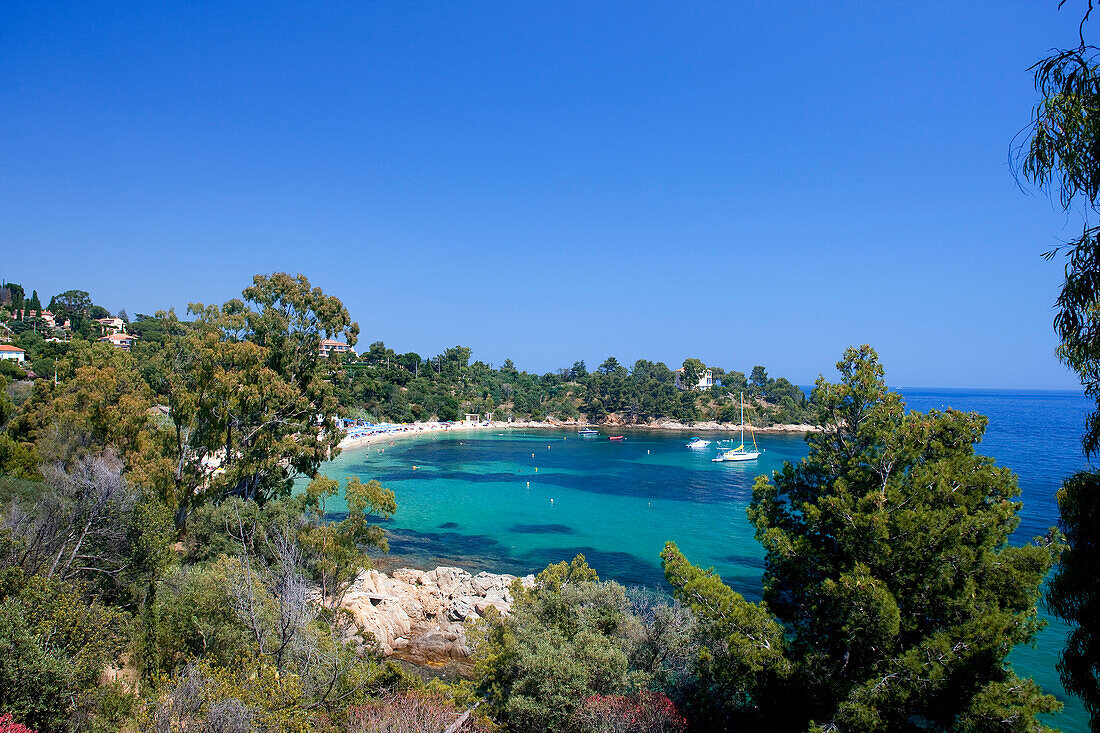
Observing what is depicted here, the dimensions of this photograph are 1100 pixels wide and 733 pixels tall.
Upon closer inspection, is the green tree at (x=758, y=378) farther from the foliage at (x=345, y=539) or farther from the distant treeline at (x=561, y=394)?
the foliage at (x=345, y=539)

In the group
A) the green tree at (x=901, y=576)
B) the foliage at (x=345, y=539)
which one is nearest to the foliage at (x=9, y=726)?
the foliage at (x=345, y=539)

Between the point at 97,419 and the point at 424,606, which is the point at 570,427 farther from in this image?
Result: the point at 97,419

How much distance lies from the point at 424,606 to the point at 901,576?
1714 cm

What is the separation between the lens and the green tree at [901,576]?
7.92m

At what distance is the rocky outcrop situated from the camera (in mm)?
18047

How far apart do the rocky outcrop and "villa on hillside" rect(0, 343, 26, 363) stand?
Answer: 59122 mm

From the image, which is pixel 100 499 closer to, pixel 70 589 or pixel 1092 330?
pixel 70 589

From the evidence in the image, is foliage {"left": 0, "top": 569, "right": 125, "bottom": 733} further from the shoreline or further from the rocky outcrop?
the shoreline

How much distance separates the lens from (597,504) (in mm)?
41062

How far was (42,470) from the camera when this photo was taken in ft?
61.0

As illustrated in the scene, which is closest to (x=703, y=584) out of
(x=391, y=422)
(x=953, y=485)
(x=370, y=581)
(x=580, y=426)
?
(x=953, y=485)

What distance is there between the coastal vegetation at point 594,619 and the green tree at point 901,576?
33 millimetres

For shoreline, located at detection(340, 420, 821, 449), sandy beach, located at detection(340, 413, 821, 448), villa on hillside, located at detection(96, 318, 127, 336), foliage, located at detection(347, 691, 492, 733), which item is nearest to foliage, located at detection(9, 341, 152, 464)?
foliage, located at detection(347, 691, 492, 733)

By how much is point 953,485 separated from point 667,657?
7.66 metres
